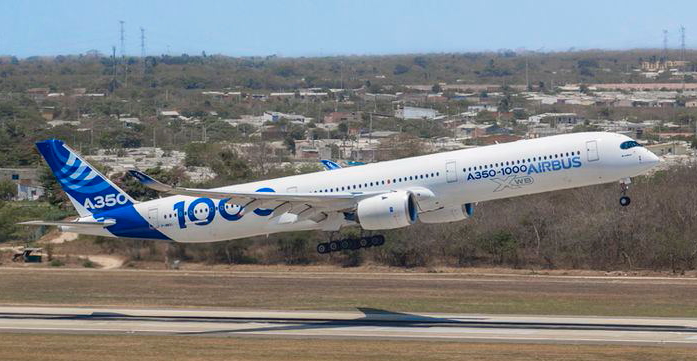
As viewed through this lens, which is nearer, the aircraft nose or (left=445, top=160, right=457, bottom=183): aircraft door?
the aircraft nose

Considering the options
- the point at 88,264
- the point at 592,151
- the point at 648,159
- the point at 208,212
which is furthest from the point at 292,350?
the point at 88,264

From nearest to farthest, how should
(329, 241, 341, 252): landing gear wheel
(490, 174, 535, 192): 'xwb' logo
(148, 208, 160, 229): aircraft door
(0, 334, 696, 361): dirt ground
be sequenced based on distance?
(0, 334, 696, 361): dirt ground
(490, 174, 535, 192): 'xwb' logo
(329, 241, 341, 252): landing gear wheel
(148, 208, 160, 229): aircraft door

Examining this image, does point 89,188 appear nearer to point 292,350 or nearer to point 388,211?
point 388,211

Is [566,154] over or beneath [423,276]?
over

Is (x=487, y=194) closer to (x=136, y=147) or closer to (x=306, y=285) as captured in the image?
(x=306, y=285)

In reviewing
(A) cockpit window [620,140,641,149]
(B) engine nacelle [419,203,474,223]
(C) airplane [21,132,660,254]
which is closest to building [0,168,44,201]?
(C) airplane [21,132,660,254]

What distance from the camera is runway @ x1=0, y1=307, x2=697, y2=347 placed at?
53281 millimetres

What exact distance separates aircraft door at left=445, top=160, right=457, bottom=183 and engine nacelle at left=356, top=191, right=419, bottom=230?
189cm

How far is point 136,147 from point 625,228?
117365 millimetres

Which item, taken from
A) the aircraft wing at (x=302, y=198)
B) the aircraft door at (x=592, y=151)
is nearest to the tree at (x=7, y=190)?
the aircraft wing at (x=302, y=198)

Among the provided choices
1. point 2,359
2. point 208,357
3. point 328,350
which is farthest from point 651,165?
point 2,359

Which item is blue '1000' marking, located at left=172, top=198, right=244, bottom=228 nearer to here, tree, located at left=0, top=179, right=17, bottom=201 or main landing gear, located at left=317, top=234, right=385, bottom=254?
main landing gear, located at left=317, top=234, right=385, bottom=254

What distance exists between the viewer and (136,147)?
198 m

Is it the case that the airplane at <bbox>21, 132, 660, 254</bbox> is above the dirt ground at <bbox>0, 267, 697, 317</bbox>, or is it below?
above
